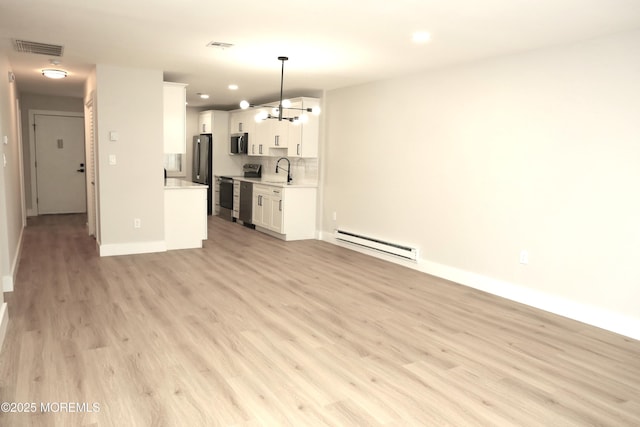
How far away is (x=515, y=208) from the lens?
177 inches

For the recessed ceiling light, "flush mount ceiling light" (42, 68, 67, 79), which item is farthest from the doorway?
the recessed ceiling light

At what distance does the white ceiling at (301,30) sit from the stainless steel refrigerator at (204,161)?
12.8ft

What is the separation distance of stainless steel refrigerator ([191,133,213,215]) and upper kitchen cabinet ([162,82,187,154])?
10.4 feet

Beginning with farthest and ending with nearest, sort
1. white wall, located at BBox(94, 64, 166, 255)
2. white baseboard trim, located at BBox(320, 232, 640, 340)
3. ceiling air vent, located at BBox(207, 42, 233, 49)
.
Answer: white wall, located at BBox(94, 64, 166, 255)
ceiling air vent, located at BBox(207, 42, 233, 49)
white baseboard trim, located at BBox(320, 232, 640, 340)

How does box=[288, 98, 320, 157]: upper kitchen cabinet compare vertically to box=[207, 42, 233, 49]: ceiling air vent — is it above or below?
below

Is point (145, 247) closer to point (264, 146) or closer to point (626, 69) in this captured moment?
point (264, 146)

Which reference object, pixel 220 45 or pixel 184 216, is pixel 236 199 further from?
pixel 220 45

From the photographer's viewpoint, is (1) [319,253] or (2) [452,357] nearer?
(2) [452,357]

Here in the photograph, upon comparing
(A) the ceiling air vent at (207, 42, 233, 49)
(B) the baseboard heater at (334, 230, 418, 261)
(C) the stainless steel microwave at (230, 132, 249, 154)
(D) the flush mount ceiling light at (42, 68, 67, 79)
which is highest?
(A) the ceiling air vent at (207, 42, 233, 49)

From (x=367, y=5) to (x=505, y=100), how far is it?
203cm

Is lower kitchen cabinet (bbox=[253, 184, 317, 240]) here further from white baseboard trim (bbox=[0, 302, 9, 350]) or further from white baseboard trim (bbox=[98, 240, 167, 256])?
white baseboard trim (bbox=[0, 302, 9, 350])

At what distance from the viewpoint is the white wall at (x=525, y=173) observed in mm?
3738

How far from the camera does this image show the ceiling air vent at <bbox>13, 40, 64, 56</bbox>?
459cm

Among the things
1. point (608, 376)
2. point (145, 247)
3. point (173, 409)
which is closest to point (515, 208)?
point (608, 376)
